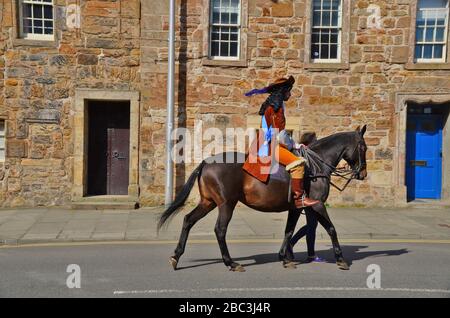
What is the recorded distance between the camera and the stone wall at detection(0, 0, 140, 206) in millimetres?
12172

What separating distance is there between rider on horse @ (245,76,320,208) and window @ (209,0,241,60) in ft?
21.7

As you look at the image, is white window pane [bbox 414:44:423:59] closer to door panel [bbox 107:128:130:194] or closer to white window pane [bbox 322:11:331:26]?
white window pane [bbox 322:11:331:26]

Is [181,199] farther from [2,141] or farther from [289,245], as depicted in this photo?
[2,141]

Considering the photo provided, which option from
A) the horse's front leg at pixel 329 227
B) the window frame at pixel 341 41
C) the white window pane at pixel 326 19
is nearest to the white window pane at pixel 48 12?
the window frame at pixel 341 41

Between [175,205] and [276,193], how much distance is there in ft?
5.19

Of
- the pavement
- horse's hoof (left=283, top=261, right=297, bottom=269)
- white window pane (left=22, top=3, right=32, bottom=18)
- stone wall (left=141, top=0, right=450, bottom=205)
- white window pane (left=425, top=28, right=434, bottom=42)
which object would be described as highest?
white window pane (left=22, top=3, right=32, bottom=18)

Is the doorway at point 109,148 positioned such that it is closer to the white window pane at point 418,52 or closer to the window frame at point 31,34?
the window frame at point 31,34

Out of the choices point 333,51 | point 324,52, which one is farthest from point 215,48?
point 333,51

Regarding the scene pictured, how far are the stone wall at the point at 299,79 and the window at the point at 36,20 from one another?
9.11 ft

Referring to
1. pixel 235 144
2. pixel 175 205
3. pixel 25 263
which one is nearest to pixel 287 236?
pixel 175 205

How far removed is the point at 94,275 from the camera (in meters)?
6.05

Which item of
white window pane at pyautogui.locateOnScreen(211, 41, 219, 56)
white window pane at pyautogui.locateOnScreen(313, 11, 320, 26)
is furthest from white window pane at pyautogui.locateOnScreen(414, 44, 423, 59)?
white window pane at pyautogui.locateOnScreen(211, 41, 219, 56)

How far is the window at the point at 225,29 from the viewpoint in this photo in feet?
41.8
